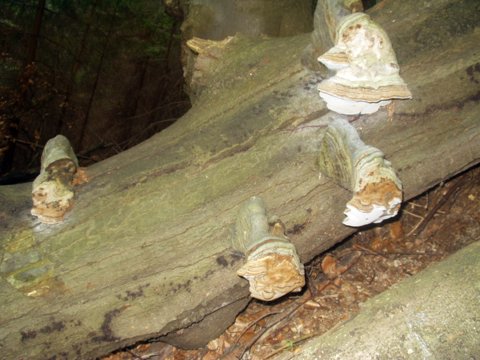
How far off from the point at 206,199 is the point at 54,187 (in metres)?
0.92

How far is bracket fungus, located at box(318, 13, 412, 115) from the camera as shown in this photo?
208 centimetres

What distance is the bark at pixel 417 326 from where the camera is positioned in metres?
1.55

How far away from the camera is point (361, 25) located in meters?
2.09

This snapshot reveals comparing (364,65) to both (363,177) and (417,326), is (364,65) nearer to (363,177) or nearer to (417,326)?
(363,177)

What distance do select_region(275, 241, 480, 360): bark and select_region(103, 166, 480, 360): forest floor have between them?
1.33 metres

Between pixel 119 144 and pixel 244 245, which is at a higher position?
pixel 244 245

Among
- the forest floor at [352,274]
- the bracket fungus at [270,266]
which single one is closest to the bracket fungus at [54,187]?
the bracket fungus at [270,266]

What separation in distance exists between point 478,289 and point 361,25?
130 cm

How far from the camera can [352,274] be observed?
3.66 metres

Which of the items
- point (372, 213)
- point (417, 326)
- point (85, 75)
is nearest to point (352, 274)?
point (372, 213)

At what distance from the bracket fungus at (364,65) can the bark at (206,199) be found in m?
0.56

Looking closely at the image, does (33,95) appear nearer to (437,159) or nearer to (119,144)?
(119,144)

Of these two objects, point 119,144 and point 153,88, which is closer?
point 119,144

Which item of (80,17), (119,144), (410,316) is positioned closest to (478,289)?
(410,316)
